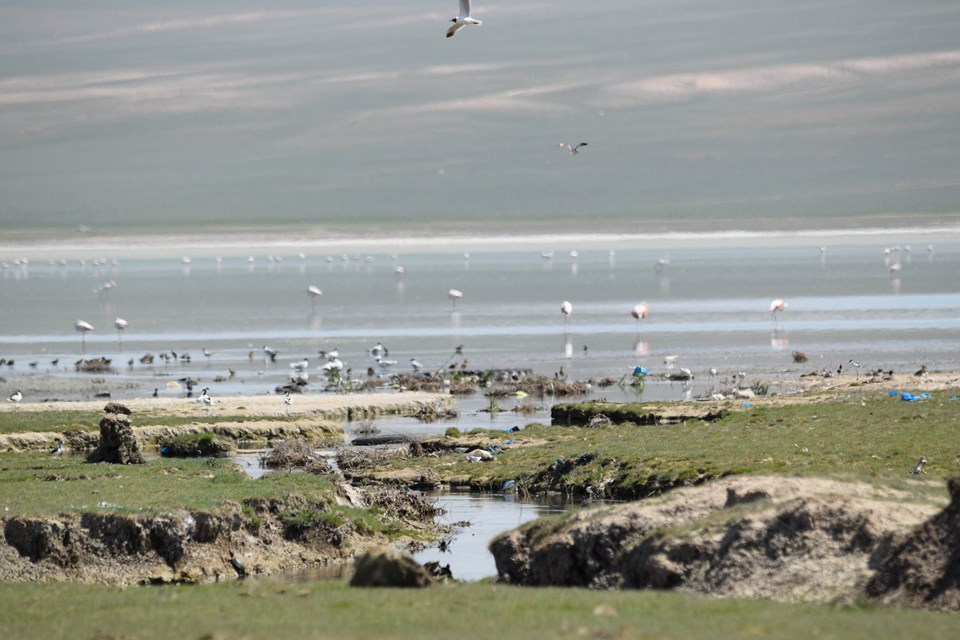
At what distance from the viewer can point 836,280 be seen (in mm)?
111125

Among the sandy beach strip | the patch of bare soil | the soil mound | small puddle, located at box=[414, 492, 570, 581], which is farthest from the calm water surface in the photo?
the patch of bare soil

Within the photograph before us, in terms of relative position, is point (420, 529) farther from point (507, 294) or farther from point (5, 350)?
point (507, 294)

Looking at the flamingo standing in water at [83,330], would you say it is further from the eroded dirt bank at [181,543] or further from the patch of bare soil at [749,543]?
the patch of bare soil at [749,543]

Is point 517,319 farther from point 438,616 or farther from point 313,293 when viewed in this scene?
point 438,616

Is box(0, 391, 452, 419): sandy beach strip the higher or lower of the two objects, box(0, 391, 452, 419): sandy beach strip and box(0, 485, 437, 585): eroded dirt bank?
the higher

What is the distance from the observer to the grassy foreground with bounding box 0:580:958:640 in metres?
12.5

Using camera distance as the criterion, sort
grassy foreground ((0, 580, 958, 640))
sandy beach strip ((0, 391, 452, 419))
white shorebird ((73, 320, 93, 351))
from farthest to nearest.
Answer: white shorebird ((73, 320, 93, 351))
sandy beach strip ((0, 391, 452, 419))
grassy foreground ((0, 580, 958, 640))

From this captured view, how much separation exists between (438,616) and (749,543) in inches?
158

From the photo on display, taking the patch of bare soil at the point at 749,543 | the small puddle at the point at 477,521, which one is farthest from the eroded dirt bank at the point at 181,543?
the patch of bare soil at the point at 749,543

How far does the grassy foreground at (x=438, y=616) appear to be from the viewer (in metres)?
12.5

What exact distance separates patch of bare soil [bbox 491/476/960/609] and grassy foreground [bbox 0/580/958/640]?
939 millimetres

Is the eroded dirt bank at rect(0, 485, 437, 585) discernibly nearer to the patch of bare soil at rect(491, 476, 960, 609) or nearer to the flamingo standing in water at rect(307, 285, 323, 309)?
the patch of bare soil at rect(491, 476, 960, 609)

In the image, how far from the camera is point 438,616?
13656mm

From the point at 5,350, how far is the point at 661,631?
5607cm
